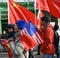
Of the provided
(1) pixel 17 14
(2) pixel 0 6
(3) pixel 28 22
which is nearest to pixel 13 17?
(1) pixel 17 14

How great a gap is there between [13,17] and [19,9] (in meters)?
0.26

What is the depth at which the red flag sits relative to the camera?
938cm

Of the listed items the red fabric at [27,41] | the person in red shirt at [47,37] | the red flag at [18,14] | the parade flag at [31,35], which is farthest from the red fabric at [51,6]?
the red fabric at [27,41]

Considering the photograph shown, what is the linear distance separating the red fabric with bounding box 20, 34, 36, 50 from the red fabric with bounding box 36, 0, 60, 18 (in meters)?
1.50

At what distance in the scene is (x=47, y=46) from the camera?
934cm

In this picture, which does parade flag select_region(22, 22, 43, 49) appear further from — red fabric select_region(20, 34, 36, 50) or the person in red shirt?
the person in red shirt

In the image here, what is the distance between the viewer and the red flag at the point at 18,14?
30.8ft

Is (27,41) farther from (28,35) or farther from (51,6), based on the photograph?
(51,6)

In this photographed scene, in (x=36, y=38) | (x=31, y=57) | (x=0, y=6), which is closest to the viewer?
(x=36, y=38)

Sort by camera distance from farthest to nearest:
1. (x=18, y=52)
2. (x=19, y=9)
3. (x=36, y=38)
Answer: (x=19, y=9) → (x=36, y=38) → (x=18, y=52)

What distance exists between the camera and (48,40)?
30.2ft

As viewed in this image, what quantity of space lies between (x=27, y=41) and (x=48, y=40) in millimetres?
1087

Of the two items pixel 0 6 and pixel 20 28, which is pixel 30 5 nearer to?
pixel 0 6

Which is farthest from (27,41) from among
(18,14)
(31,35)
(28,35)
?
(18,14)
